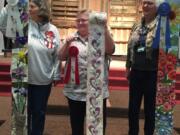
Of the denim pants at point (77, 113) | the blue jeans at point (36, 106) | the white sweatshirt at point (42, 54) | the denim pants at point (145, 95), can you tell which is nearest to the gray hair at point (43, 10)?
the white sweatshirt at point (42, 54)

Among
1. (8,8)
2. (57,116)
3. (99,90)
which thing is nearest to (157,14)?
(99,90)

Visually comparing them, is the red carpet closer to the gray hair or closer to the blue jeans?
the blue jeans

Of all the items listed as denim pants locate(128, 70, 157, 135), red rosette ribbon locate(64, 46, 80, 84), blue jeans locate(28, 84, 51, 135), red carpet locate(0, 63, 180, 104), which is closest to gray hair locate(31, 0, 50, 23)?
red rosette ribbon locate(64, 46, 80, 84)

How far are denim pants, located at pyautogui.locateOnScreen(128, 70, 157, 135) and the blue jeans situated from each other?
0.97 meters

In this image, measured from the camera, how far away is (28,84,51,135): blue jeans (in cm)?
480

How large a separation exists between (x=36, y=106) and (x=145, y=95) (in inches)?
46.4

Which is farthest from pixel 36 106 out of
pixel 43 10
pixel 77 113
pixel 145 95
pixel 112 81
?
pixel 112 81

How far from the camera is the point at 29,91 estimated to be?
4.79 m

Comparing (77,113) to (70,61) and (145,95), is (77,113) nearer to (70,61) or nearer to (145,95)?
(70,61)

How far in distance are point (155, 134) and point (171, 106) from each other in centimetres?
33

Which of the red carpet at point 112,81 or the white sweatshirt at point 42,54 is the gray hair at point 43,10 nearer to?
the white sweatshirt at point 42,54

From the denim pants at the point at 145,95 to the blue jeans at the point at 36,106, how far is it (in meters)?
0.97

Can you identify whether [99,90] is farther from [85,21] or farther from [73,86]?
[85,21]

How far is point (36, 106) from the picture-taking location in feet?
15.8
